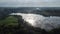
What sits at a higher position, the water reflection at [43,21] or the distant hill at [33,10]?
the distant hill at [33,10]

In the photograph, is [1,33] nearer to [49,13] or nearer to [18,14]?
[18,14]

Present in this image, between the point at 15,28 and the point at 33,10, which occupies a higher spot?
the point at 33,10

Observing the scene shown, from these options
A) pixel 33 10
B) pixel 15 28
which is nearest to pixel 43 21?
pixel 33 10

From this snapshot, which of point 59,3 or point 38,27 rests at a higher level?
point 59,3

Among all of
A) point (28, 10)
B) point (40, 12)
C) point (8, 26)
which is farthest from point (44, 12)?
point (8, 26)

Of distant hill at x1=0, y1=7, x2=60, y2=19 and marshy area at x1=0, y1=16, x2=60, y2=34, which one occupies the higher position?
distant hill at x1=0, y1=7, x2=60, y2=19

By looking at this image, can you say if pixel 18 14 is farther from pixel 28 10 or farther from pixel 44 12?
pixel 44 12

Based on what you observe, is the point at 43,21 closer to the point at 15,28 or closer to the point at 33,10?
the point at 33,10
